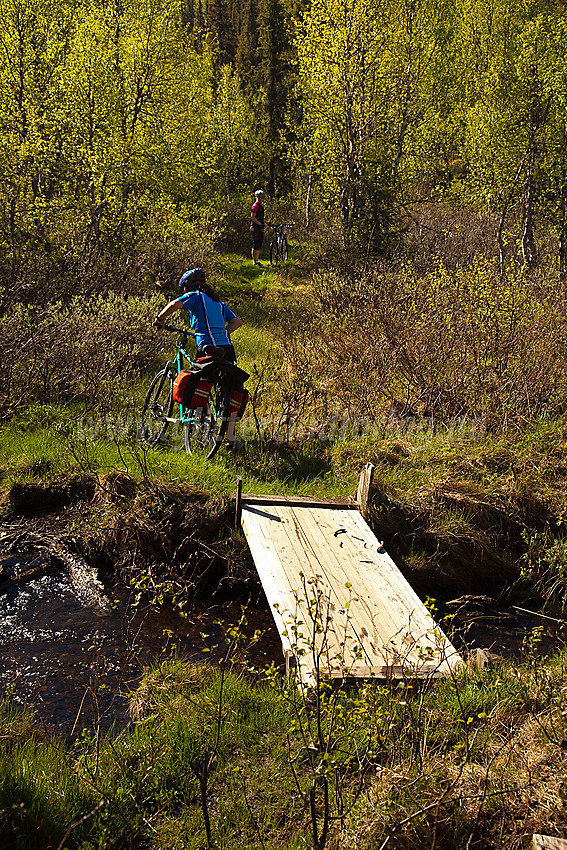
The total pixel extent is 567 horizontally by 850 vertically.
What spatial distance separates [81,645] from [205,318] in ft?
12.5

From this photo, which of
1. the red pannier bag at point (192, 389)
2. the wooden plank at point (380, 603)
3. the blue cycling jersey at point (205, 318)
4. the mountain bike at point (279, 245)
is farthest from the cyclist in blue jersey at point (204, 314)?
the mountain bike at point (279, 245)

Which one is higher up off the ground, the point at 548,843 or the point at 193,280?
the point at 193,280

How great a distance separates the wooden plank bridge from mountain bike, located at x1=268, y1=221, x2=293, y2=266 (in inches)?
638

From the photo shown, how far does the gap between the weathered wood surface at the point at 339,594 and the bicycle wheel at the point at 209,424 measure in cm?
111

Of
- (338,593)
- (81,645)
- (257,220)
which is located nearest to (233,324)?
(338,593)

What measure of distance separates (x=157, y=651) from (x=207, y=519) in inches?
69.5

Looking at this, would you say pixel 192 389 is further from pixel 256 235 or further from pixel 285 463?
pixel 256 235

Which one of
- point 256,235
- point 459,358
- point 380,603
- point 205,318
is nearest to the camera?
point 380,603

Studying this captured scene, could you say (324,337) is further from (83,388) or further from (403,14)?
(403,14)

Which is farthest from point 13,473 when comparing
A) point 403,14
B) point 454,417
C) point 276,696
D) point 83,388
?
A: point 403,14

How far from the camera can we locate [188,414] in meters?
7.72

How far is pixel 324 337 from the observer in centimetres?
1150

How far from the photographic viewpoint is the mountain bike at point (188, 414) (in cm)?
748

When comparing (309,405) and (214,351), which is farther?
(309,405)
